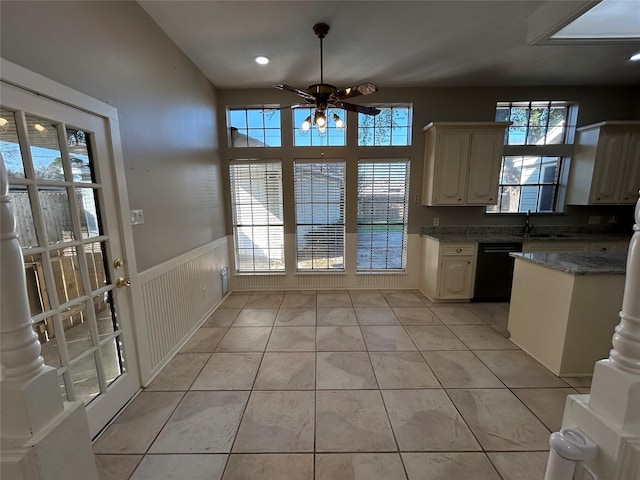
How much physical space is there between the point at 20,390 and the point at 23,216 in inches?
41.8

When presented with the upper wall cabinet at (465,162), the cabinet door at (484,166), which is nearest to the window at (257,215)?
the upper wall cabinet at (465,162)

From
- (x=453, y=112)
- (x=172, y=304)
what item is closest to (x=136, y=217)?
(x=172, y=304)

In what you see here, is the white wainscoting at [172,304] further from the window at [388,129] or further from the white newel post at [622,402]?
the window at [388,129]

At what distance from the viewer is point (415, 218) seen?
4.13 meters

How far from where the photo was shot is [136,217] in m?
2.07

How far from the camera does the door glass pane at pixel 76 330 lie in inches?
60.7

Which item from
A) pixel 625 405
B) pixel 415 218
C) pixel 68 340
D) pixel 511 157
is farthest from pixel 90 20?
pixel 511 157

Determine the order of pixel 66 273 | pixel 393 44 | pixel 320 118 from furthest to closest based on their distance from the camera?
pixel 393 44, pixel 320 118, pixel 66 273

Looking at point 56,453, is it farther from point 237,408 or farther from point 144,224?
point 144,224

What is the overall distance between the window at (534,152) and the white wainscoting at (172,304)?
13.8 ft

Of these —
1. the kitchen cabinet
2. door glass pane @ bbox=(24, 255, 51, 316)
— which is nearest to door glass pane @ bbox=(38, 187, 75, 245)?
door glass pane @ bbox=(24, 255, 51, 316)

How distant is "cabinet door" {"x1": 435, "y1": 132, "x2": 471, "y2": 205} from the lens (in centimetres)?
361

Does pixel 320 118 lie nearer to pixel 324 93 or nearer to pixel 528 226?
pixel 324 93

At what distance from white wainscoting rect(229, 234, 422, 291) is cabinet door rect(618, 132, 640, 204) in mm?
2862
